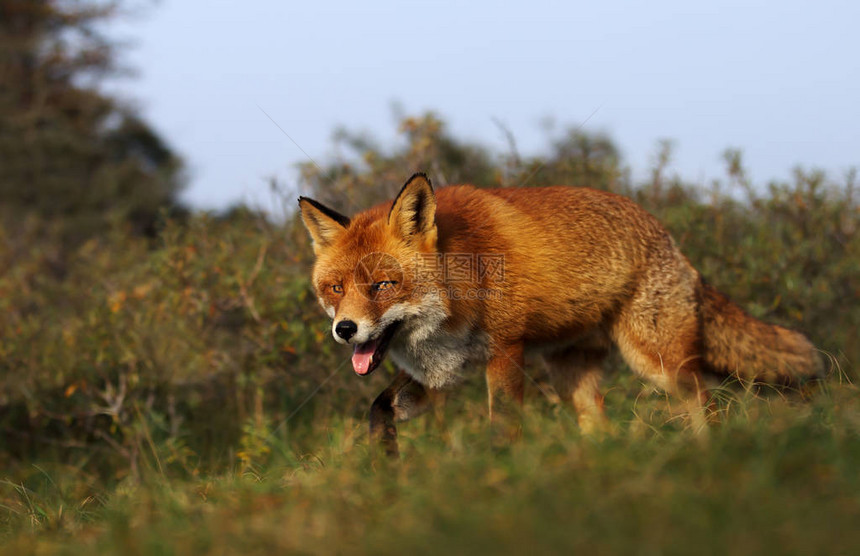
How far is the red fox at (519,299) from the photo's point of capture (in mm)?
3707

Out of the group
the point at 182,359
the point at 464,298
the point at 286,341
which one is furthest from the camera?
the point at 182,359

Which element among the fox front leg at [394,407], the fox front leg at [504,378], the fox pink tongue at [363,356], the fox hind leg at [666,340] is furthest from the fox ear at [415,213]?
the fox hind leg at [666,340]

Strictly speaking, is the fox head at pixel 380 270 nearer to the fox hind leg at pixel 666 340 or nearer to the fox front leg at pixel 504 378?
the fox front leg at pixel 504 378

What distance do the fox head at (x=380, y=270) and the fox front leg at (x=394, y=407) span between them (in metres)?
0.41

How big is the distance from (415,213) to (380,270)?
14.8 inches

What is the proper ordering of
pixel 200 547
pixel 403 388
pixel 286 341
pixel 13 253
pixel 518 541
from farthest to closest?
pixel 13 253
pixel 286 341
pixel 403 388
pixel 200 547
pixel 518 541

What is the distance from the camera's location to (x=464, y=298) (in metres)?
3.76

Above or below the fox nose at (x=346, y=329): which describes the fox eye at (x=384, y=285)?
above

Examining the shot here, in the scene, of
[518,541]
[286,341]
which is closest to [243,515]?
[518,541]

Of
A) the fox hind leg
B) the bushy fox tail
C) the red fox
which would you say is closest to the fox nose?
the red fox

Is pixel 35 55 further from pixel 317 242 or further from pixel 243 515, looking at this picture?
pixel 243 515

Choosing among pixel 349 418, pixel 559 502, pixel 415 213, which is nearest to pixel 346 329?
pixel 415 213

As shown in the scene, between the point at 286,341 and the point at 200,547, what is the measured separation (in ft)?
12.1

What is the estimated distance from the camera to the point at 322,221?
4012 millimetres
